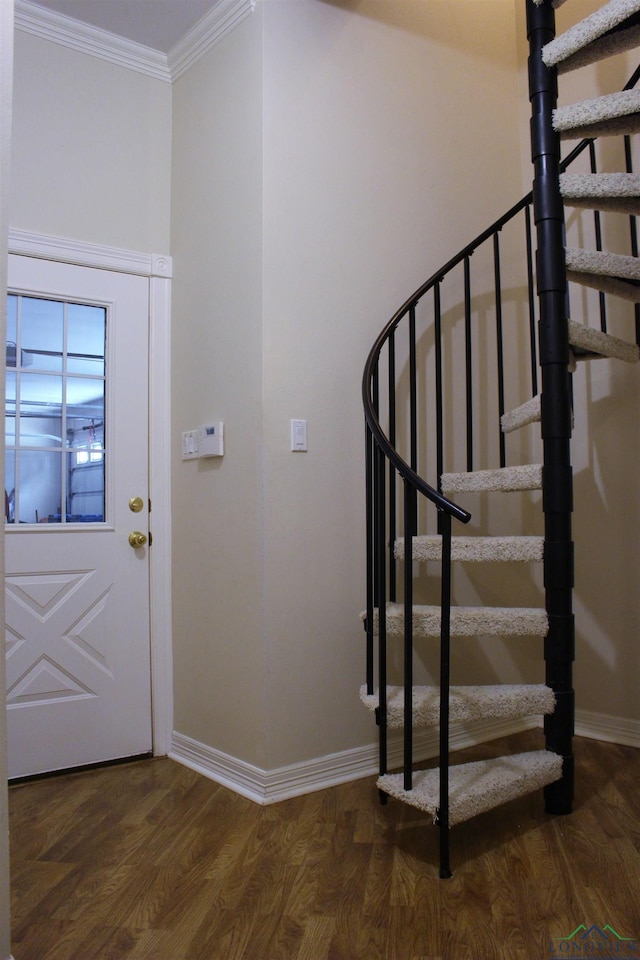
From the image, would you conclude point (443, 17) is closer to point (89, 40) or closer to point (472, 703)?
point (89, 40)

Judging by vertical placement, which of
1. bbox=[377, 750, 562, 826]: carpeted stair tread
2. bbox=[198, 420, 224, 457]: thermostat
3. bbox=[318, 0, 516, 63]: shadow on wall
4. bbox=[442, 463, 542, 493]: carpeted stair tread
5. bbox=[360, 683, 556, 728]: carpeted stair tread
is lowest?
bbox=[377, 750, 562, 826]: carpeted stair tread

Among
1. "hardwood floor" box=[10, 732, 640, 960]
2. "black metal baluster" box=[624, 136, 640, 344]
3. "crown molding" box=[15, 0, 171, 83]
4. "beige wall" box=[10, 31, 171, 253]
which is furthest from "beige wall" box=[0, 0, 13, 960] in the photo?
"black metal baluster" box=[624, 136, 640, 344]

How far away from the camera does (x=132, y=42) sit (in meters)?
3.12

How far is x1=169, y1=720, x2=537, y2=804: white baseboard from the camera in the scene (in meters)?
2.55

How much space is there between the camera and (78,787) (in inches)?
105

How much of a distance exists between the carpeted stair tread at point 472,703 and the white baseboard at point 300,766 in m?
0.42

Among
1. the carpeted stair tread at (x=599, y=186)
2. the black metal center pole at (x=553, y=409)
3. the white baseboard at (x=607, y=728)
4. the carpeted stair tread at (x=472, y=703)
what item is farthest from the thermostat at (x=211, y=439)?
the white baseboard at (x=607, y=728)

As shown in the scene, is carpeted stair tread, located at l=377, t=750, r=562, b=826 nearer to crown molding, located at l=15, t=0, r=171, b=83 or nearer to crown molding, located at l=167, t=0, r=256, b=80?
crown molding, located at l=167, t=0, r=256, b=80

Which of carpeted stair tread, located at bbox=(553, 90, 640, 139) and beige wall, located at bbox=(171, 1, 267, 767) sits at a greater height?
carpeted stair tread, located at bbox=(553, 90, 640, 139)

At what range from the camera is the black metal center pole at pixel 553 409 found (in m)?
2.38

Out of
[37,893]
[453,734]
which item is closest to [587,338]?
[453,734]

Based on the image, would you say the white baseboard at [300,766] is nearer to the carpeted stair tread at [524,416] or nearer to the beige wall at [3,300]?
the beige wall at [3,300]

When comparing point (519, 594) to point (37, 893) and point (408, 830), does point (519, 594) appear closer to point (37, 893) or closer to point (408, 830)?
point (408, 830)

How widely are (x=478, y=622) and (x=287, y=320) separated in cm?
127
